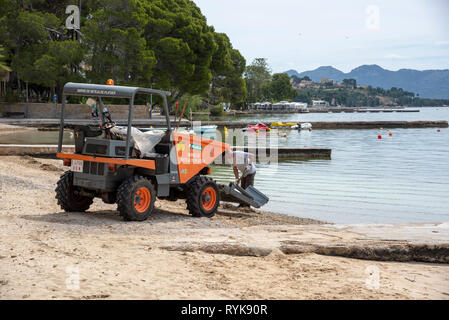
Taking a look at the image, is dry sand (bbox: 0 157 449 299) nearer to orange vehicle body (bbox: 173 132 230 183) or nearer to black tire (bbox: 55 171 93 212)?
black tire (bbox: 55 171 93 212)

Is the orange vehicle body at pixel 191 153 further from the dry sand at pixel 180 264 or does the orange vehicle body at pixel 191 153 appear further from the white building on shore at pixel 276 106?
the white building on shore at pixel 276 106

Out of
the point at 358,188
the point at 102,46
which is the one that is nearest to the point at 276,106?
the point at 102,46

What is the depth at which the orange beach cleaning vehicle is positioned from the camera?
29.2 feet

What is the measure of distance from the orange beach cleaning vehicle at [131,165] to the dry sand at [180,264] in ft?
1.48

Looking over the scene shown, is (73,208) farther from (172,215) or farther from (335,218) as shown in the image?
(335,218)

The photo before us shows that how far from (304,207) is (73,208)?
7616 mm

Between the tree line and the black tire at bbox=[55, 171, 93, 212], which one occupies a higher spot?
the tree line

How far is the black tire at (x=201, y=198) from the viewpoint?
1014 centimetres

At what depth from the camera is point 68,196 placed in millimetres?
9742

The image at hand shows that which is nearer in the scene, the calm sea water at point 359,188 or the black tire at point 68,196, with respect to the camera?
the black tire at point 68,196

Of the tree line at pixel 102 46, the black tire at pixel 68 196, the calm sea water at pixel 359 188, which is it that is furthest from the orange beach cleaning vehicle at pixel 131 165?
the tree line at pixel 102 46

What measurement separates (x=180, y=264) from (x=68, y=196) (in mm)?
4061

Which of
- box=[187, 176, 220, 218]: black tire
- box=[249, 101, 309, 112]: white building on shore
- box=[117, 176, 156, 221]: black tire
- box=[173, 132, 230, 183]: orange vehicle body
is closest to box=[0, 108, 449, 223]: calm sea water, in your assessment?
box=[187, 176, 220, 218]: black tire
